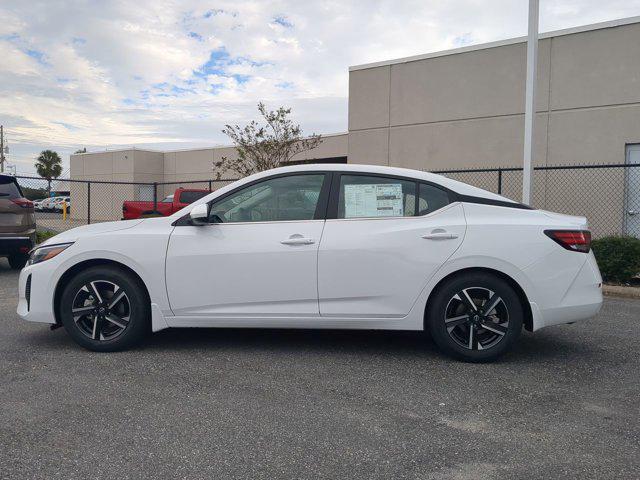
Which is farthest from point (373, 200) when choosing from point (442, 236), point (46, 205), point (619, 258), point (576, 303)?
point (46, 205)

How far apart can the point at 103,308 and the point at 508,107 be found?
1116 cm

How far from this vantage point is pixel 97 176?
3753 cm

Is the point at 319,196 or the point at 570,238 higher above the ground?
the point at 319,196

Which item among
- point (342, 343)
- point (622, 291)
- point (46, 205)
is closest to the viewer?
point (342, 343)

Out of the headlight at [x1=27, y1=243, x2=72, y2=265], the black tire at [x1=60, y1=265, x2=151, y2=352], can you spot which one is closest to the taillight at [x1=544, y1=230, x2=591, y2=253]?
the black tire at [x1=60, y1=265, x2=151, y2=352]

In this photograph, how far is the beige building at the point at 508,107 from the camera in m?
A: 11.8

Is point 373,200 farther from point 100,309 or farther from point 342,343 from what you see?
point 100,309

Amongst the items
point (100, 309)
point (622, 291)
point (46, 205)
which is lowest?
point (622, 291)

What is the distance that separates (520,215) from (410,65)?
1093 centimetres

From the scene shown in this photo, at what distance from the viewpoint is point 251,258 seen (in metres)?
4.54

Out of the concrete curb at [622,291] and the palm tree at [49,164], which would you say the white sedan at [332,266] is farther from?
the palm tree at [49,164]

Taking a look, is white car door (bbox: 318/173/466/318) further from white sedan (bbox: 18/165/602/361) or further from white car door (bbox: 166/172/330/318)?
white car door (bbox: 166/172/330/318)

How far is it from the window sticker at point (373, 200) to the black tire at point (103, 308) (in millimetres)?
1913

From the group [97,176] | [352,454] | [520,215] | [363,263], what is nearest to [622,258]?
[520,215]
